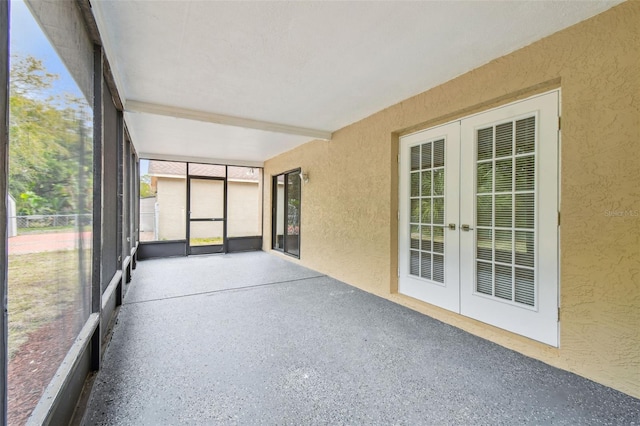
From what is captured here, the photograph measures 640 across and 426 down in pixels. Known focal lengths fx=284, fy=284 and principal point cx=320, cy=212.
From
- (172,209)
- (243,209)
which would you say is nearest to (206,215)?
(172,209)

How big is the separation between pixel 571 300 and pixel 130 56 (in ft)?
13.8

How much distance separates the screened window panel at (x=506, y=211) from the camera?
247cm

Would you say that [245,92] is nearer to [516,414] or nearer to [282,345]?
[282,345]

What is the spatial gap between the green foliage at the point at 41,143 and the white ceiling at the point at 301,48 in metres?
1.02

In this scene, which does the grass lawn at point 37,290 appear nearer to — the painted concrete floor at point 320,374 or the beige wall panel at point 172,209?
the painted concrete floor at point 320,374

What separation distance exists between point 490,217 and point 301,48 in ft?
7.74

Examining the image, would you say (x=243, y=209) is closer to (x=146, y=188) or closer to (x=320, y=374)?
(x=146, y=188)

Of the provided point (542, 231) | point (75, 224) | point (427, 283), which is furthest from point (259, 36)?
point (427, 283)

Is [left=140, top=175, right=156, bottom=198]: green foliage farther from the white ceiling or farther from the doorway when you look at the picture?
the white ceiling

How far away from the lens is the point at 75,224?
169cm

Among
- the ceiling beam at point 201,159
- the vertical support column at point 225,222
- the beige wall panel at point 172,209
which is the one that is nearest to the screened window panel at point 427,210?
the ceiling beam at point 201,159

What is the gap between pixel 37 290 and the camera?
47.5 inches

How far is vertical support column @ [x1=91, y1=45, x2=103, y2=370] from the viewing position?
208 centimetres

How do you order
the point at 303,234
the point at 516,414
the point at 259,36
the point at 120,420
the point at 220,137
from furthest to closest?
the point at 303,234
the point at 220,137
the point at 259,36
the point at 516,414
the point at 120,420
